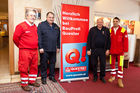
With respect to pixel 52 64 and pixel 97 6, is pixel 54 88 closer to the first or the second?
pixel 52 64

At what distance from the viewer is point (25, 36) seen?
7.22 feet

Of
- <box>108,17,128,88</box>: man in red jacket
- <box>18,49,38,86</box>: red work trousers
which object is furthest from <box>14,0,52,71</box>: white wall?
<box>108,17,128,88</box>: man in red jacket

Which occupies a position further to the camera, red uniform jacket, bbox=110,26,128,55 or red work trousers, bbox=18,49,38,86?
red uniform jacket, bbox=110,26,128,55

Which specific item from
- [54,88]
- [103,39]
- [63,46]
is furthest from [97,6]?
[54,88]

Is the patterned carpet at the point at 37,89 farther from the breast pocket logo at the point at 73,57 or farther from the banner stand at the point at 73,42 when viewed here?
the breast pocket logo at the point at 73,57

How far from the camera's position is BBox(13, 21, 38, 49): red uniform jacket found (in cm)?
215

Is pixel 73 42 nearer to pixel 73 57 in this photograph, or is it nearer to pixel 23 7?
pixel 73 57

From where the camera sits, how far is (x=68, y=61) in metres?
2.66

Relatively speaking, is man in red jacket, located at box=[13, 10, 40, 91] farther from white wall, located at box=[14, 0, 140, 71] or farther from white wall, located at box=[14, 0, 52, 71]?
white wall, located at box=[14, 0, 52, 71]

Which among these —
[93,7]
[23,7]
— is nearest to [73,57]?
[23,7]

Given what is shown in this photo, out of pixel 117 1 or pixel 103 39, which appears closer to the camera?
pixel 103 39

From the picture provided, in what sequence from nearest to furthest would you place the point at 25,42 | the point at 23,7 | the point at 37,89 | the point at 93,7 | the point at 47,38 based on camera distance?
the point at 25,42 → the point at 37,89 → the point at 47,38 → the point at 23,7 → the point at 93,7

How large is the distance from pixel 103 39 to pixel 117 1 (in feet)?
8.80

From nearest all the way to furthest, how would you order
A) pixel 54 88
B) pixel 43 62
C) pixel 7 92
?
pixel 7 92
pixel 54 88
pixel 43 62
